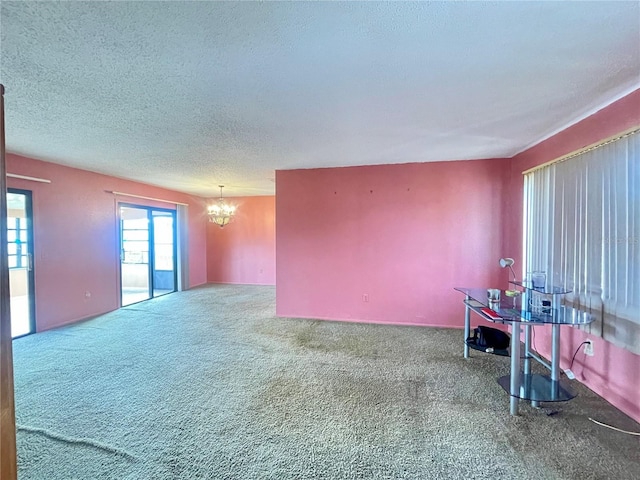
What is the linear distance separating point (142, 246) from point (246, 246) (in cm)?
259

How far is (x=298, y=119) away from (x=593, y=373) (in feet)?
11.6

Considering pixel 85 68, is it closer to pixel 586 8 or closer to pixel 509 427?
pixel 586 8

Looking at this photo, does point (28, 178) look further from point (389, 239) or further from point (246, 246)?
point (389, 239)

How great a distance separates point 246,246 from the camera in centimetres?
818

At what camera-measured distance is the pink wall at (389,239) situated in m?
4.31

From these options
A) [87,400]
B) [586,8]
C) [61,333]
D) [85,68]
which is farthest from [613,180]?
[61,333]

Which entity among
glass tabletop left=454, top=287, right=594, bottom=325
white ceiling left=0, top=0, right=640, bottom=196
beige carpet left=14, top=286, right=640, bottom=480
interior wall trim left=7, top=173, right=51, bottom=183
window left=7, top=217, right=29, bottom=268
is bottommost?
beige carpet left=14, top=286, right=640, bottom=480

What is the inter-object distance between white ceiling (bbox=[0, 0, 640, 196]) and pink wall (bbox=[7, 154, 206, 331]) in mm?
1094

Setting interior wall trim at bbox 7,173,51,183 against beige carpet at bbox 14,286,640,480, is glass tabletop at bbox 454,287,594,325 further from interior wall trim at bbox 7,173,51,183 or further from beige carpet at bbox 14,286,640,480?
interior wall trim at bbox 7,173,51,183

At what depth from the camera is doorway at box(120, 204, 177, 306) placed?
603 centimetres

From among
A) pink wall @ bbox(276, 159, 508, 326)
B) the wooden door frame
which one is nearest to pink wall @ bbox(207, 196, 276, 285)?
pink wall @ bbox(276, 159, 508, 326)

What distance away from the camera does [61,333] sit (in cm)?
414

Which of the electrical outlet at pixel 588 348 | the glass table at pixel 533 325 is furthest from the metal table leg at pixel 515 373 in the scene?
the electrical outlet at pixel 588 348

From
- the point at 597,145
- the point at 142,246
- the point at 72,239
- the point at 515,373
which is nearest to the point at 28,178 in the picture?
the point at 72,239
